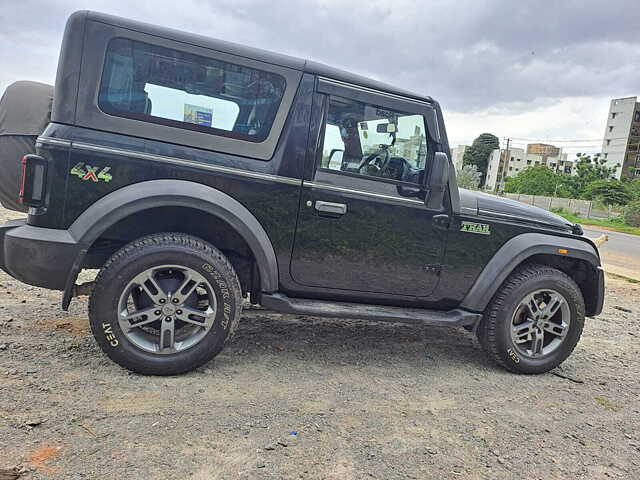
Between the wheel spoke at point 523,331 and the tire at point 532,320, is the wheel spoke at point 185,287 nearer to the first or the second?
the tire at point 532,320

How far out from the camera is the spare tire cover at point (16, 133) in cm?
310

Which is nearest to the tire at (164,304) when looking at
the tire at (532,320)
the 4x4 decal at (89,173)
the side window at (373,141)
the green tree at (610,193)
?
the 4x4 decal at (89,173)

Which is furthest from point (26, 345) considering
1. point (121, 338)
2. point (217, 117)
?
point (217, 117)

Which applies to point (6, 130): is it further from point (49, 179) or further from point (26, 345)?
point (26, 345)

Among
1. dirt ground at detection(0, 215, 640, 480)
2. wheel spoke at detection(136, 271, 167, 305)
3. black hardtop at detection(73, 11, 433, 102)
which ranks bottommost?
dirt ground at detection(0, 215, 640, 480)

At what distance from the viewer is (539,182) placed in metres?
65.1

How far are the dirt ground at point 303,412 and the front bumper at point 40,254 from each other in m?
0.60

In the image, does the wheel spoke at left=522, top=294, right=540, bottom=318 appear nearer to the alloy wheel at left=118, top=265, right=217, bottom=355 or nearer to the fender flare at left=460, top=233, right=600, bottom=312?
the fender flare at left=460, top=233, right=600, bottom=312

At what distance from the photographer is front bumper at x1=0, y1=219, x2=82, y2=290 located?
A: 2748 millimetres

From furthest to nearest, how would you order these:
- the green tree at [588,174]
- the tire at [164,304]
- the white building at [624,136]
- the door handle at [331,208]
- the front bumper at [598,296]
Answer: the white building at [624,136], the green tree at [588,174], the front bumper at [598,296], the door handle at [331,208], the tire at [164,304]

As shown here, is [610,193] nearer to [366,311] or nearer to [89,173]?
[366,311]

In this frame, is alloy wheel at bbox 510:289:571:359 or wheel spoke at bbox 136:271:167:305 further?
alloy wheel at bbox 510:289:571:359

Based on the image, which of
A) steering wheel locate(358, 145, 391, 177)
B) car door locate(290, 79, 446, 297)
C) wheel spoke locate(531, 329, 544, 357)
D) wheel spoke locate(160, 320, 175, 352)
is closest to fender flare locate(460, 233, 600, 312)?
car door locate(290, 79, 446, 297)

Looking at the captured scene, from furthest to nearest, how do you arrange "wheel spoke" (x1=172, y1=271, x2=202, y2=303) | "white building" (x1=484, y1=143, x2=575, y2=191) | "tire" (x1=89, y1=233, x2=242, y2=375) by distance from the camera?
"white building" (x1=484, y1=143, x2=575, y2=191), "wheel spoke" (x1=172, y1=271, x2=202, y2=303), "tire" (x1=89, y1=233, x2=242, y2=375)
